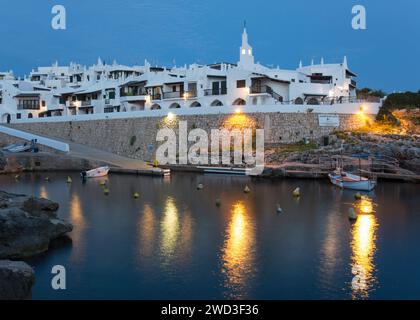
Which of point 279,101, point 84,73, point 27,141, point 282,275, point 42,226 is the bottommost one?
point 282,275

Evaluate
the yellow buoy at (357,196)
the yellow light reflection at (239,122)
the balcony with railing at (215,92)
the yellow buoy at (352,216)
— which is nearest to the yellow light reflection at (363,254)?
the yellow buoy at (352,216)

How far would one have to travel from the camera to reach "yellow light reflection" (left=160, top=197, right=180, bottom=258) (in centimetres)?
2041

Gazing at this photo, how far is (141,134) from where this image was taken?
190 feet

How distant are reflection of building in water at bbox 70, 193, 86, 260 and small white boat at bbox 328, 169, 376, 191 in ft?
71.2

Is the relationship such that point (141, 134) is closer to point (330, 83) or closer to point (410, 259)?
point (330, 83)

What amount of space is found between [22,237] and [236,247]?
964 centimetres

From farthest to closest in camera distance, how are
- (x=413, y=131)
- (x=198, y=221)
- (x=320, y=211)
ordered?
(x=413, y=131) → (x=320, y=211) → (x=198, y=221)

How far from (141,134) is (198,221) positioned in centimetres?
3349

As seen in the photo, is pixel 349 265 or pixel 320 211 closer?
pixel 349 265

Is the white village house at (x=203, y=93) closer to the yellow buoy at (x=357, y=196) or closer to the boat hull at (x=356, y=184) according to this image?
the boat hull at (x=356, y=184)

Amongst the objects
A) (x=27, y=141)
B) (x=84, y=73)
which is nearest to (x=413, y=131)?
(x=27, y=141)

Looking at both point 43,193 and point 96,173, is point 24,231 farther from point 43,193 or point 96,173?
point 96,173

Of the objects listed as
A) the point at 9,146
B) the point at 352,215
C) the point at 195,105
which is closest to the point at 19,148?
the point at 9,146

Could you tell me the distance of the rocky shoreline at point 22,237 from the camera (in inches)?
563
